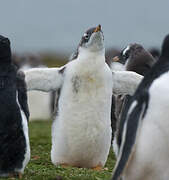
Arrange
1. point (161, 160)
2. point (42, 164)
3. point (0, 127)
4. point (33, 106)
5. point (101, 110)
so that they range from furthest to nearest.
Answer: point (33, 106), point (42, 164), point (101, 110), point (0, 127), point (161, 160)

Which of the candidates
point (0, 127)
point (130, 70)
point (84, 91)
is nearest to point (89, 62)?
point (84, 91)

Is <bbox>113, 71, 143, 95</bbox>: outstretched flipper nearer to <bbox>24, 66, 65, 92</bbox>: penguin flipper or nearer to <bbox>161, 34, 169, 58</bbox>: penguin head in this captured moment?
<bbox>24, 66, 65, 92</bbox>: penguin flipper

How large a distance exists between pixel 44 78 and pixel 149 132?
113 inches

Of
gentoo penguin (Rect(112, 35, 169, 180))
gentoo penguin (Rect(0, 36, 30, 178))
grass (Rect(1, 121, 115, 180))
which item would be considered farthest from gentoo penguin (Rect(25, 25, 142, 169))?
gentoo penguin (Rect(112, 35, 169, 180))

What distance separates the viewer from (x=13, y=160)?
638 cm

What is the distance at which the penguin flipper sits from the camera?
7.86m

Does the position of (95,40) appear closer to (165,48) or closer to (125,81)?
(125,81)

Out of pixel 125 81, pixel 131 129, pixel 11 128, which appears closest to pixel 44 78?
pixel 125 81

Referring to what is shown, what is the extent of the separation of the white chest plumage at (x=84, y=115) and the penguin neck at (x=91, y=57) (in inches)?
2.0

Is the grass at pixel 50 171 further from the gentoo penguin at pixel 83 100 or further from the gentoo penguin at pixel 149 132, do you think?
the gentoo penguin at pixel 149 132

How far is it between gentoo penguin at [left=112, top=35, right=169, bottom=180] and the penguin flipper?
2.45 meters

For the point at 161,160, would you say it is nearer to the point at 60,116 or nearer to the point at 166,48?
the point at 166,48

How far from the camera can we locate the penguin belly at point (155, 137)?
5.38 meters

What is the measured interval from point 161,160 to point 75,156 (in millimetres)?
2506
